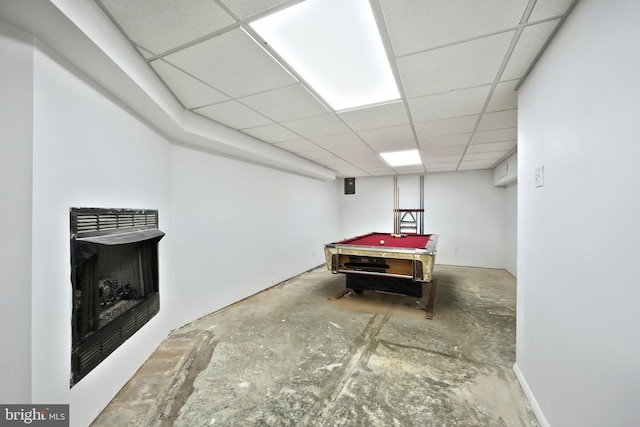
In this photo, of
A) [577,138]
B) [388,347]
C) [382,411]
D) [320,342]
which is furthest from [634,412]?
[320,342]

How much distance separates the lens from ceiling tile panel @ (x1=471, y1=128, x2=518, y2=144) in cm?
314

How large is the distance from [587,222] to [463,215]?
18.3 ft

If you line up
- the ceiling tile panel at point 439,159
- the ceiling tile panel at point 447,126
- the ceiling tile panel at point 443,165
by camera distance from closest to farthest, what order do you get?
1. the ceiling tile panel at point 447,126
2. the ceiling tile panel at point 439,159
3. the ceiling tile panel at point 443,165

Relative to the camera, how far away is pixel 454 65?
173 centimetres

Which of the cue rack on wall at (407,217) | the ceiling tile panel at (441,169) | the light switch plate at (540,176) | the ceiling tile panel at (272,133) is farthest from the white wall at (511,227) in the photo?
the ceiling tile panel at (272,133)

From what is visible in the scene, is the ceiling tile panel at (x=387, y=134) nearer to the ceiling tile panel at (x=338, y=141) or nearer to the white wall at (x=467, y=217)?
the ceiling tile panel at (x=338, y=141)

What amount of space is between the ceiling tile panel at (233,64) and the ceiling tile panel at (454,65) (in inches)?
36.8

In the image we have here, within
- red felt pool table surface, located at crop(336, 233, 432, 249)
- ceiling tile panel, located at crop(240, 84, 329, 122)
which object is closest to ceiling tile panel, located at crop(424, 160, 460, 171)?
red felt pool table surface, located at crop(336, 233, 432, 249)

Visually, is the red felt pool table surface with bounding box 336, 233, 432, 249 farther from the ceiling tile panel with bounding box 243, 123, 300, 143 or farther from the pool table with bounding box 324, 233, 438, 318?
the ceiling tile panel with bounding box 243, 123, 300, 143

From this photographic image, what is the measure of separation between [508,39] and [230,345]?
3.35 meters

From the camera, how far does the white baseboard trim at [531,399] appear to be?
59.5 inches

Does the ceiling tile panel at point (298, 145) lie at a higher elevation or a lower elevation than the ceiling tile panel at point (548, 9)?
higher

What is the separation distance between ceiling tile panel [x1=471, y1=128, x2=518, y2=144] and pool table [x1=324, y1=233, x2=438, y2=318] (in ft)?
5.41

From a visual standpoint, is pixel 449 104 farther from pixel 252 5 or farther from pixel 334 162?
pixel 334 162
